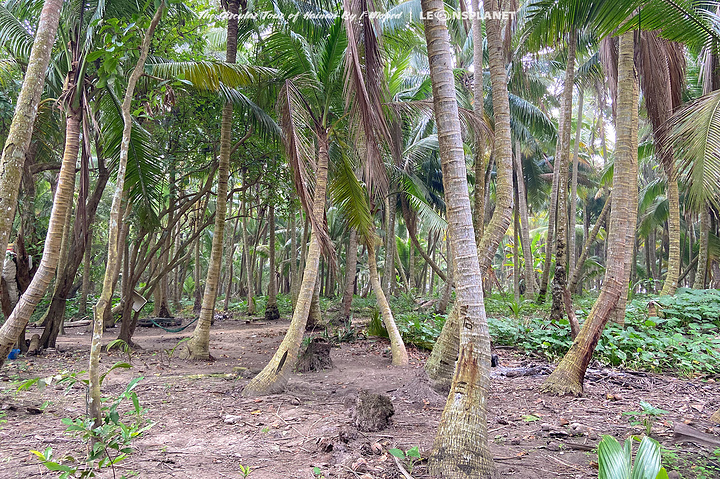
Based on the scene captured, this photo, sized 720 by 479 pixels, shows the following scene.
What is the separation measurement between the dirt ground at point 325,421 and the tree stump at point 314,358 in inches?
7.2

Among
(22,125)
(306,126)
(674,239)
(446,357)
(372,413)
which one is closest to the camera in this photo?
(22,125)

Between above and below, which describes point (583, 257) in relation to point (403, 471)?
above

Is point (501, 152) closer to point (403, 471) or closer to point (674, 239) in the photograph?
point (403, 471)

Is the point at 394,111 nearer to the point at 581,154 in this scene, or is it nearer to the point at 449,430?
the point at 449,430

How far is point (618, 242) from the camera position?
4641 millimetres

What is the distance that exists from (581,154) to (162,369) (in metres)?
22.7

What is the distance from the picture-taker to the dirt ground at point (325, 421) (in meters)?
2.96

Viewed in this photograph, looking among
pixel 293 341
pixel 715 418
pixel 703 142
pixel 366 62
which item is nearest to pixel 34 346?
pixel 293 341

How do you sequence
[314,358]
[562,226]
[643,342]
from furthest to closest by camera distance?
[562,226], [314,358], [643,342]

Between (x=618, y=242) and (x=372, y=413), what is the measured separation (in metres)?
3.27

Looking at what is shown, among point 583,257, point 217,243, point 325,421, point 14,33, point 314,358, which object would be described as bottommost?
point 325,421

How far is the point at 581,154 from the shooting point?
22.3 meters

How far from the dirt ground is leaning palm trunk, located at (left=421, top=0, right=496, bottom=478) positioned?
12.1 inches

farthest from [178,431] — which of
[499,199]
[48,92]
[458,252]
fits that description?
[48,92]
